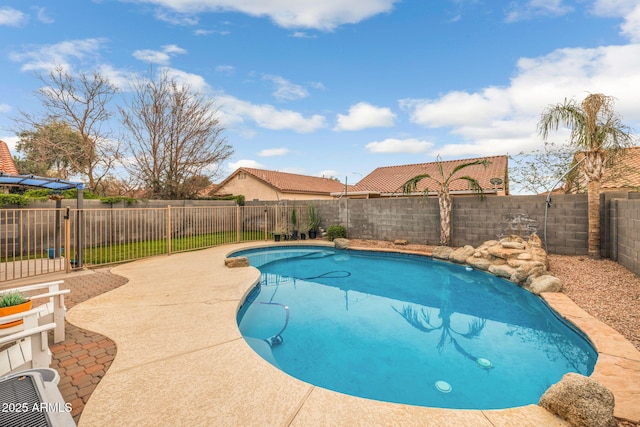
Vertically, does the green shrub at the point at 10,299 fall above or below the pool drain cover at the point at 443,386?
above

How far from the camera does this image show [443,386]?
3.05 metres

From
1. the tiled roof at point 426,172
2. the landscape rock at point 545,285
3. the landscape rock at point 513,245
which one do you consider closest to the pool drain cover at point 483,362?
the landscape rock at point 545,285

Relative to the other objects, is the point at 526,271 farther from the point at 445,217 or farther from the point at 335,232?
the point at 335,232

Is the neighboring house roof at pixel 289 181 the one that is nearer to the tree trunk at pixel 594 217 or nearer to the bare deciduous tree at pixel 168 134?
the bare deciduous tree at pixel 168 134

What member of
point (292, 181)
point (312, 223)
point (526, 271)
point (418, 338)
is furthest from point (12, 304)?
point (292, 181)

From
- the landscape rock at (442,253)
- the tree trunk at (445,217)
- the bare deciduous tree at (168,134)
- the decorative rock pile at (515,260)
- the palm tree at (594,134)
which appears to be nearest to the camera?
the decorative rock pile at (515,260)

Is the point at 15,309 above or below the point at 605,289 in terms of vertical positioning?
above

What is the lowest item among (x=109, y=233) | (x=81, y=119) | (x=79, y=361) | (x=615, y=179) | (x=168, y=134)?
(x=79, y=361)

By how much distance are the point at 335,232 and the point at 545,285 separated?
7820mm

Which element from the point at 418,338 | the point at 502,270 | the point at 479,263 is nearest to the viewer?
the point at 418,338

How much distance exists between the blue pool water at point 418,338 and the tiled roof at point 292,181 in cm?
1304

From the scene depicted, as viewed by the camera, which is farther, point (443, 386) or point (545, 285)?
point (545, 285)

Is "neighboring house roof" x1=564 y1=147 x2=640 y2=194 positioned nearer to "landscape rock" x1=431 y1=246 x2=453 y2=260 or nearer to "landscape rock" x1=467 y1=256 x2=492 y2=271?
"landscape rock" x1=467 y1=256 x2=492 y2=271

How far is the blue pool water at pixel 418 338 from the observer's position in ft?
10.1
